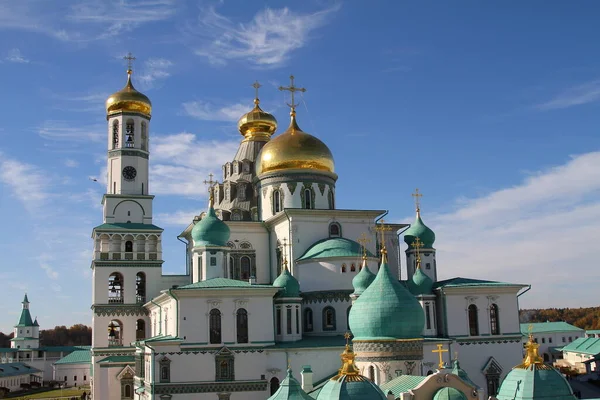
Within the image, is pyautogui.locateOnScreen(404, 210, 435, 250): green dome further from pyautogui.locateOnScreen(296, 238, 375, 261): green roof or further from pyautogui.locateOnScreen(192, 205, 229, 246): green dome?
pyautogui.locateOnScreen(192, 205, 229, 246): green dome

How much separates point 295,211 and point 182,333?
8560 millimetres

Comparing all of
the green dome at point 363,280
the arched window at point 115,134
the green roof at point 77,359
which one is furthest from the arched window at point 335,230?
the green roof at point 77,359

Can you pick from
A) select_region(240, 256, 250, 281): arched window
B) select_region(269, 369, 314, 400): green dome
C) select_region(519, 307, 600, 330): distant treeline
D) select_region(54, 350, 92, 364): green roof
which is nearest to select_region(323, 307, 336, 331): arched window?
select_region(240, 256, 250, 281): arched window

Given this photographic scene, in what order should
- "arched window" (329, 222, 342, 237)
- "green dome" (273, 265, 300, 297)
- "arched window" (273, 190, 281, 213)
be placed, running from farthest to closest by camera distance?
"arched window" (273, 190, 281, 213) < "arched window" (329, 222, 342, 237) < "green dome" (273, 265, 300, 297)

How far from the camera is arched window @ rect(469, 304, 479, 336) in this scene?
34250mm

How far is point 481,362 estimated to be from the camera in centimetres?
3397

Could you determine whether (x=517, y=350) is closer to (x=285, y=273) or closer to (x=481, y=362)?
(x=481, y=362)

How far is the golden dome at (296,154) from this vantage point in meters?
37.4

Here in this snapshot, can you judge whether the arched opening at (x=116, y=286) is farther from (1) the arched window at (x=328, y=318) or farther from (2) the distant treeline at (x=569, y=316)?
(2) the distant treeline at (x=569, y=316)

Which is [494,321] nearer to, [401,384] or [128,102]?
[401,384]

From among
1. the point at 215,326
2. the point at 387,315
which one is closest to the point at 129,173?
the point at 215,326

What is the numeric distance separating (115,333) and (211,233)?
10.5 metres

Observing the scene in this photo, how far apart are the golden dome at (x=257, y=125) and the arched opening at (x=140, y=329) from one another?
42.2 feet

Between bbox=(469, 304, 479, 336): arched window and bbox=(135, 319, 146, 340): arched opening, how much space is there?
653 inches
